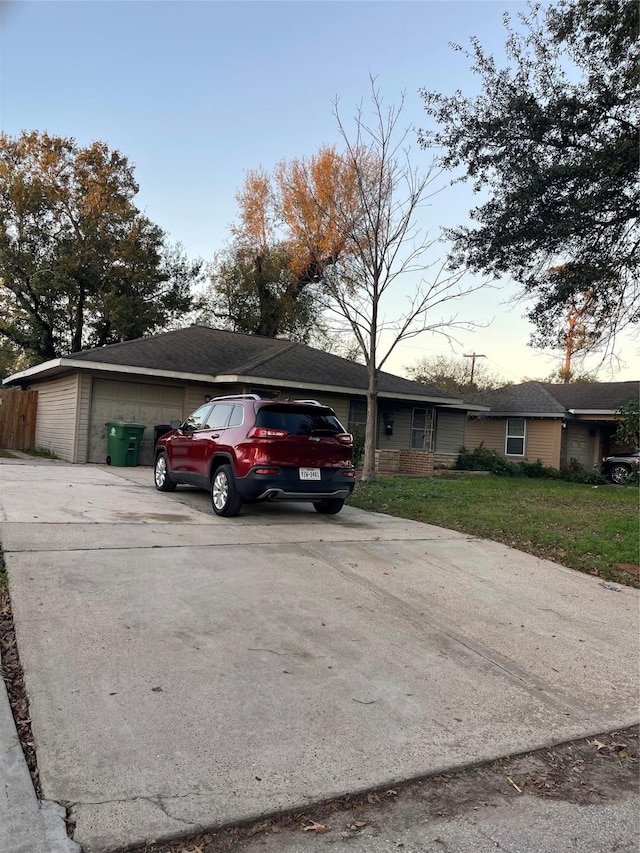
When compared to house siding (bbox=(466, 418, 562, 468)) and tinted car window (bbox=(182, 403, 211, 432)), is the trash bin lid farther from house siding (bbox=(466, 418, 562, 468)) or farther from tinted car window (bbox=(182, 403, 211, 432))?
house siding (bbox=(466, 418, 562, 468))

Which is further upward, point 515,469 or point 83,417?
point 83,417

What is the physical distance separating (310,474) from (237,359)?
1175 cm

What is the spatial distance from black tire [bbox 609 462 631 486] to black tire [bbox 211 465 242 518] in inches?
736

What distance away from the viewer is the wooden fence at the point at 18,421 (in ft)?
69.4

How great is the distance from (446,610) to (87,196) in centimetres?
3023

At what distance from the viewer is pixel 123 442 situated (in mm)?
16125


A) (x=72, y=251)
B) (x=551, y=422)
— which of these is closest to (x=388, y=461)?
(x=551, y=422)

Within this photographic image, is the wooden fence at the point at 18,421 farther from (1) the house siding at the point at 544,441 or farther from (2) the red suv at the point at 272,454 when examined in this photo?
(1) the house siding at the point at 544,441

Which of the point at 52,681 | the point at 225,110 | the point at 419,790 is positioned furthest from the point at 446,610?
the point at 225,110

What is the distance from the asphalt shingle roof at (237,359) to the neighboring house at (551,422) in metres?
6.11

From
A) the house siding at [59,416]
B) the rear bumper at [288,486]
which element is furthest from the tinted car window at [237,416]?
the house siding at [59,416]

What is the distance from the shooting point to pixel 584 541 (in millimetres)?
8320

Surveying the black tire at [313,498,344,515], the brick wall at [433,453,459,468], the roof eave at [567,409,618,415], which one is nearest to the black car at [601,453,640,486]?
the roof eave at [567,409,618,415]

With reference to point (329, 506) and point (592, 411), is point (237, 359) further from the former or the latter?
point (592, 411)
